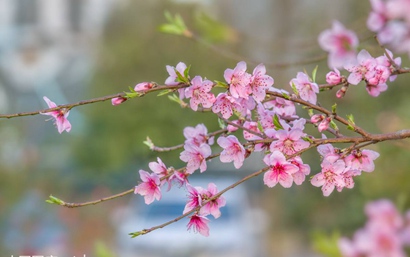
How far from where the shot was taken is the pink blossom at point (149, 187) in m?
1.22

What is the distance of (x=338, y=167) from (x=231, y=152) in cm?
15

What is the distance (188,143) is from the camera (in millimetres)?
1256

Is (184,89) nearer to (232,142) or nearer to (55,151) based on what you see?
(232,142)

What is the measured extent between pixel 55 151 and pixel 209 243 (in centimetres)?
724

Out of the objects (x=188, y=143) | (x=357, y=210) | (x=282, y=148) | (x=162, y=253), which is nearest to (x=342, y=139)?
(x=282, y=148)

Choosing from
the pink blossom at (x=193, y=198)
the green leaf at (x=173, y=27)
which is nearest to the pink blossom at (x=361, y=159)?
the pink blossom at (x=193, y=198)

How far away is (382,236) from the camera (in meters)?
2.10

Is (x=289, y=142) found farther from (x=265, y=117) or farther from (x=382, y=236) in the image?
(x=382, y=236)

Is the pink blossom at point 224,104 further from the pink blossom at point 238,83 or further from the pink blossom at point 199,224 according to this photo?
the pink blossom at point 199,224

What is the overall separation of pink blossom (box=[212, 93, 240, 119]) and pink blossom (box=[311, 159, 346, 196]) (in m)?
0.15

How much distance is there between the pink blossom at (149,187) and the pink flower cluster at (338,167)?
0.73 ft

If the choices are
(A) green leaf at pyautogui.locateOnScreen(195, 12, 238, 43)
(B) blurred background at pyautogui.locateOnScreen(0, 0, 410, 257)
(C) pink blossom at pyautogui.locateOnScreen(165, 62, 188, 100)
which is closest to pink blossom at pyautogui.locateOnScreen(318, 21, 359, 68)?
(C) pink blossom at pyautogui.locateOnScreen(165, 62, 188, 100)

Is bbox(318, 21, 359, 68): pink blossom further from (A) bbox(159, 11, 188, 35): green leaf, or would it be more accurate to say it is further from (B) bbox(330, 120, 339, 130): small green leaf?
(A) bbox(159, 11, 188, 35): green leaf

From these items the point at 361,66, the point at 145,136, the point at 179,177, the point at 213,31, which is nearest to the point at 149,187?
the point at 179,177
